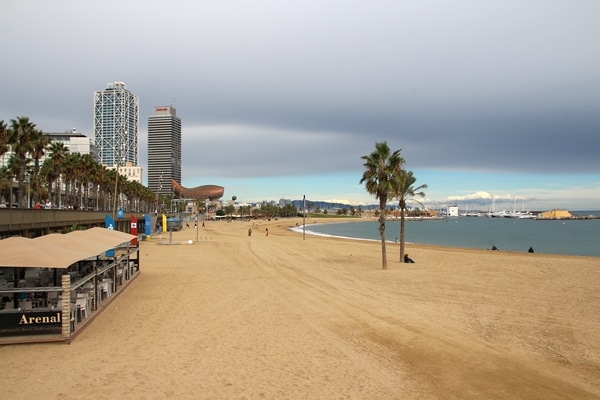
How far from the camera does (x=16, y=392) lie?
702 cm

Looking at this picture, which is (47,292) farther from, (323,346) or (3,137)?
(3,137)

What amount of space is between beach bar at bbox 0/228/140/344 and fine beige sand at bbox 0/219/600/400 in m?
0.37

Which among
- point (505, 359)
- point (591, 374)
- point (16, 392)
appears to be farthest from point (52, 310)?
point (591, 374)

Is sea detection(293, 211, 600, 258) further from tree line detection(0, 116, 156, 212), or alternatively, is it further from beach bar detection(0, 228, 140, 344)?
beach bar detection(0, 228, 140, 344)

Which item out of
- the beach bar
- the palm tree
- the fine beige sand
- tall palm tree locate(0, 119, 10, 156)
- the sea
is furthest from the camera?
the sea

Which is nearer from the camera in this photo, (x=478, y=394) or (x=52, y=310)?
(x=478, y=394)

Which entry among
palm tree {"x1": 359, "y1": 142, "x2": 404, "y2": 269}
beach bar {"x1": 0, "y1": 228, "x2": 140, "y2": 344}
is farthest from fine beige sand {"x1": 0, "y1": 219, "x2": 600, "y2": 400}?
palm tree {"x1": 359, "y1": 142, "x2": 404, "y2": 269}

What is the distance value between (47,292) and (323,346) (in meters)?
7.48

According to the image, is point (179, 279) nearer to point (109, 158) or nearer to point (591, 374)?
point (591, 374)

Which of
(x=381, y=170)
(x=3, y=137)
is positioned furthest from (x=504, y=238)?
(x=3, y=137)

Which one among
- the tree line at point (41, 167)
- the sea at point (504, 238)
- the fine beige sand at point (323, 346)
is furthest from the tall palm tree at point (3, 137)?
the sea at point (504, 238)

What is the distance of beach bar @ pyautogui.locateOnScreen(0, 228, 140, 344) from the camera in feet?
30.9

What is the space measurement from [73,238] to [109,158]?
563 ft

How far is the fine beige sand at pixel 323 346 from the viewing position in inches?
298
